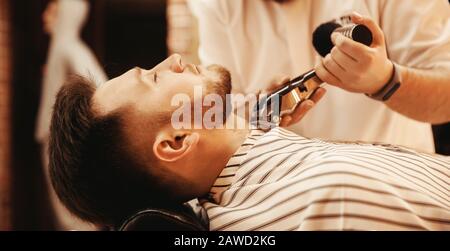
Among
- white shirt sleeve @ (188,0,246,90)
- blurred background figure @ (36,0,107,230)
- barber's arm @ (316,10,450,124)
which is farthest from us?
blurred background figure @ (36,0,107,230)

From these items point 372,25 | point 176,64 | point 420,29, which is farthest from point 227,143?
point 420,29

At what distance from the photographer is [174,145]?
1232 mm

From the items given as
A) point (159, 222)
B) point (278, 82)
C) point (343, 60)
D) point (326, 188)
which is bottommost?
point (159, 222)

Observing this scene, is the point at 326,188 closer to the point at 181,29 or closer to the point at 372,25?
the point at 372,25

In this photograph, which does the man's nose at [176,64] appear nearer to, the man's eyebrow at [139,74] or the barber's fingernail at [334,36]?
the man's eyebrow at [139,74]

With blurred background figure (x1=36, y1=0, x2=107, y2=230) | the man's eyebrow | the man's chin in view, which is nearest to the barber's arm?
the man's chin

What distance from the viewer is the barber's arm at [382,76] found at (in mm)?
1195

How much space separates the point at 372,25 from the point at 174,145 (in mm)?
579

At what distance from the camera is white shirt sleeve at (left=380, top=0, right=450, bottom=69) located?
1.55 metres

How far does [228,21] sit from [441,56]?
746 mm

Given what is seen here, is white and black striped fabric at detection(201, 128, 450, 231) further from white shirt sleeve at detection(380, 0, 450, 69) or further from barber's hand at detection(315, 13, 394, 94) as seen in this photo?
white shirt sleeve at detection(380, 0, 450, 69)

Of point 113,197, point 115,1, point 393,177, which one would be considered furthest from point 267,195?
point 115,1

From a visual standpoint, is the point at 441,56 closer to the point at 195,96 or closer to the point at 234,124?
the point at 234,124

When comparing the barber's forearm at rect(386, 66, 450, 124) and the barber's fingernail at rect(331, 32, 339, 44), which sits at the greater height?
the barber's fingernail at rect(331, 32, 339, 44)
